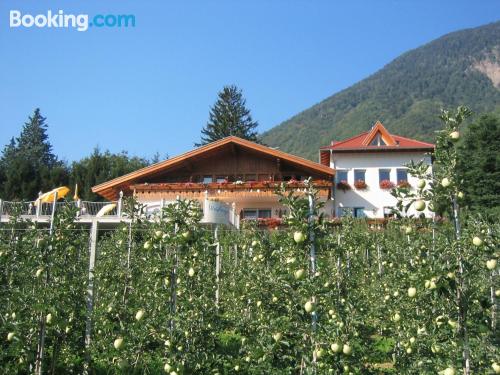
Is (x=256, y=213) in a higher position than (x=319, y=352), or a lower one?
higher

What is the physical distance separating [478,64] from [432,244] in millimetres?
218379

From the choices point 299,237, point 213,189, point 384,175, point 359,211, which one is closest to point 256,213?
point 213,189

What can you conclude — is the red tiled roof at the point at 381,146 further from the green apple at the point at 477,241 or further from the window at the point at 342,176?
the green apple at the point at 477,241

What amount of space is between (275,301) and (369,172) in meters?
27.9

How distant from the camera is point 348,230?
11.5 meters

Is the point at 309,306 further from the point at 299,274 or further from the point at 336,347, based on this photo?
the point at 336,347

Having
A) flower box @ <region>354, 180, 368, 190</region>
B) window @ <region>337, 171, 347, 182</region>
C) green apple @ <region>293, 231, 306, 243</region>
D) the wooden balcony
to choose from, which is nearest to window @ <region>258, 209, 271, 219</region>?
the wooden balcony

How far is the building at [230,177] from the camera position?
2939cm

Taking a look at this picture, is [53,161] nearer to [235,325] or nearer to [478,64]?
[235,325]

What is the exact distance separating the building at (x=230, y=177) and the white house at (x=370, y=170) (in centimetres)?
131

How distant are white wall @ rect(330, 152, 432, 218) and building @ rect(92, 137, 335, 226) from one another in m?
1.35

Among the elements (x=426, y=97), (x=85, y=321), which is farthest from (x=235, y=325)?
(x=426, y=97)

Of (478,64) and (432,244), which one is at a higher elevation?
(478,64)

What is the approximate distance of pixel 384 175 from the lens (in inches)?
1268
